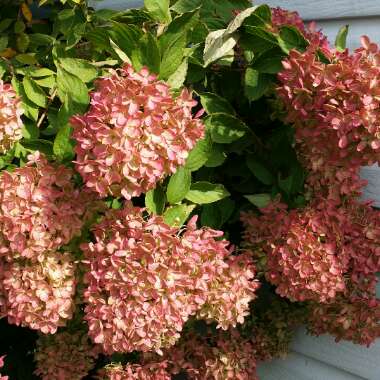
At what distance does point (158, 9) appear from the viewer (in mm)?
1329

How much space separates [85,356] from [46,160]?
637 millimetres

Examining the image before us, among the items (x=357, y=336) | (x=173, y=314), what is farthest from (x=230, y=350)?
(x=173, y=314)

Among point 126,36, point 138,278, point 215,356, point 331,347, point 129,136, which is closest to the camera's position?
point 129,136

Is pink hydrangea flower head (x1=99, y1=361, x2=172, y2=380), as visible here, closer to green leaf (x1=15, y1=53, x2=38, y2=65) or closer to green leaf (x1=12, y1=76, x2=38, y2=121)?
green leaf (x1=12, y1=76, x2=38, y2=121)

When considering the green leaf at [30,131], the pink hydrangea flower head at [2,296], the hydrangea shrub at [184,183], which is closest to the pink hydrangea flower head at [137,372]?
the hydrangea shrub at [184,183]

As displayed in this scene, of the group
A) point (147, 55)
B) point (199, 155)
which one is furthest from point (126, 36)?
point (199, 155)

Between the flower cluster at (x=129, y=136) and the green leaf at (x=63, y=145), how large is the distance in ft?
0.54

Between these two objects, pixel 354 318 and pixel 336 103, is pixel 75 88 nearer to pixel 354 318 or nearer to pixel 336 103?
pixel 336 103

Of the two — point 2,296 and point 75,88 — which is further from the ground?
point 75,88

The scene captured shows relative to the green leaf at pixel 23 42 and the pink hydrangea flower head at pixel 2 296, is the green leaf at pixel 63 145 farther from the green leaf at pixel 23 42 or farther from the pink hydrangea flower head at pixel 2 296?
the green leaf at pixel 23 42

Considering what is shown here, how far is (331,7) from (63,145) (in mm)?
729

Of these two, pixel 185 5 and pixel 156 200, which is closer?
pixel 156 200

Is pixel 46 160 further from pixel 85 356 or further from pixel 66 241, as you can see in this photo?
pixel 85 356

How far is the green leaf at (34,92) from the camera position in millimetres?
1435
